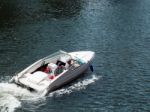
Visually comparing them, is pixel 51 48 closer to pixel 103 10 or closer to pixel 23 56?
pixel 23 56

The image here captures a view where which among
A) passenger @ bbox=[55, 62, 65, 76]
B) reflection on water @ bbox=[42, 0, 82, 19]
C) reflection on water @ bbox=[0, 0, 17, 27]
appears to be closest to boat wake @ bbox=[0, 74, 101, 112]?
passenger @ bbox=[55, 62, 65, 76]

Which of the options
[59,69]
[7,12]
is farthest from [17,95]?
[7,12]

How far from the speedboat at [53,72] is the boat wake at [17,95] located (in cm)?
54

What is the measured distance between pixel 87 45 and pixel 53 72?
12.7 metres

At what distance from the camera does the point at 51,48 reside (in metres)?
51.8

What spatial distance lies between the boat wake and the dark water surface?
0.09 metres

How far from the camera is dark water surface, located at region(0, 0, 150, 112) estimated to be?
38.6 metres

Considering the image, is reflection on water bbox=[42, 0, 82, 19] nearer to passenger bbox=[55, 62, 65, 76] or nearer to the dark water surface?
the dark water surface

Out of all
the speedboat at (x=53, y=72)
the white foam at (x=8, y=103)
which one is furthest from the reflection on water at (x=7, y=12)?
the white foam at (x=8, y=103)

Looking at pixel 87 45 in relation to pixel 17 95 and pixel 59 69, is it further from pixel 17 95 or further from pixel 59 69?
pixel 17 95

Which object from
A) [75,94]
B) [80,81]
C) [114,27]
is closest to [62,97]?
[75,94]

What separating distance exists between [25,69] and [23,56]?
684cm

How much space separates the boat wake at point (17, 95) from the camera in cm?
3629

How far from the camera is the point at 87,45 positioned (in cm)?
5375
